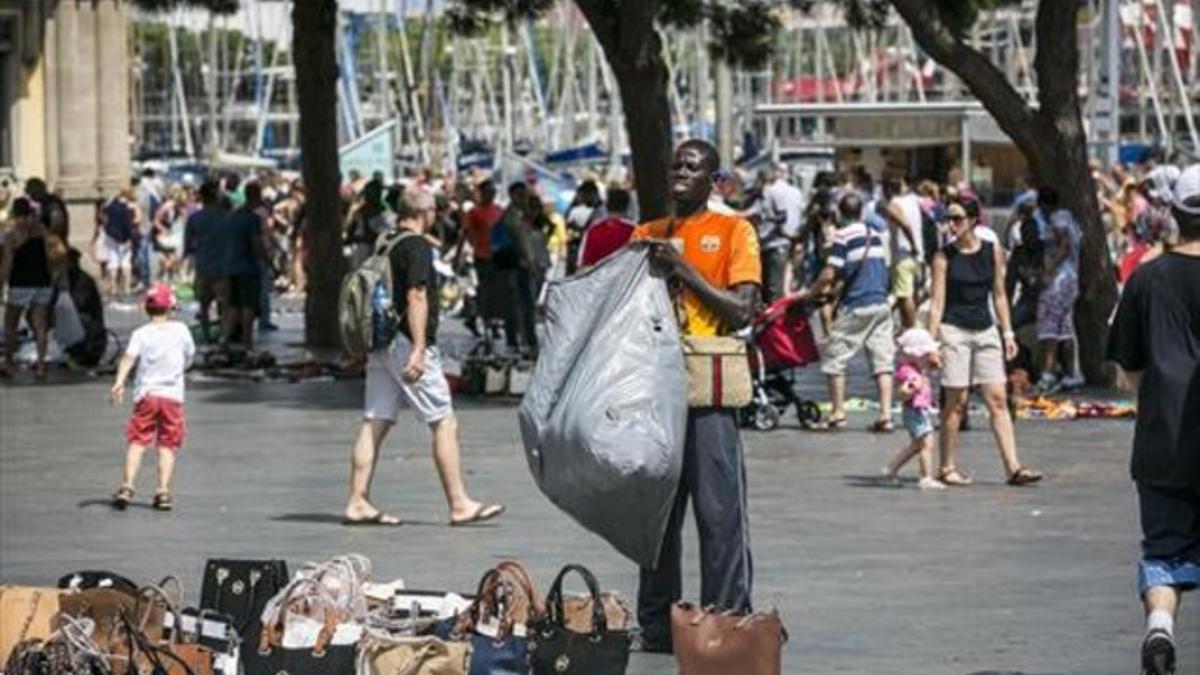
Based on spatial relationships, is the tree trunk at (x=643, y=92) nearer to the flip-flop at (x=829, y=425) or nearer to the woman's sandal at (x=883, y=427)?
the flip-flop at (x=829, y=425)

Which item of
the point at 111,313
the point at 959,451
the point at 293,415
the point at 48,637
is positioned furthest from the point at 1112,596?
the point at 111,313

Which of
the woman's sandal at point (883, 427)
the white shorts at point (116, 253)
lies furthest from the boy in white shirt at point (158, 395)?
the white shorts at point (116, 253)

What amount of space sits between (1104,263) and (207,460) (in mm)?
7826

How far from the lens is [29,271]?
29000mm

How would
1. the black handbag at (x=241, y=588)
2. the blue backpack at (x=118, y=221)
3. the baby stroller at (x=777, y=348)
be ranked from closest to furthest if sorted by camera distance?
the black handbag at (x=241, y=588) → the baby stroller at (x=777, y=348) → the blue backpack at (x=118, y=221)

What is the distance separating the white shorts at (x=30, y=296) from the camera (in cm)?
2889

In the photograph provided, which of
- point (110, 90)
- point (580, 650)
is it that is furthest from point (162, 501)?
point (110, 90)

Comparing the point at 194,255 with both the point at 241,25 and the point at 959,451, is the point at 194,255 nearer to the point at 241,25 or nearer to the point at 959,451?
the point at 959,451

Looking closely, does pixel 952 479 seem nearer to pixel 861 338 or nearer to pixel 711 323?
pixel 861 338

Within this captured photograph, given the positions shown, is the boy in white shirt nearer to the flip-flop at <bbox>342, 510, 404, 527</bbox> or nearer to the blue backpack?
the flip-flop at <bbox>342, 510, 404, 527</bbox>

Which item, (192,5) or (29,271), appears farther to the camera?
(192,5)

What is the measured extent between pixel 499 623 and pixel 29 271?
61.7ft

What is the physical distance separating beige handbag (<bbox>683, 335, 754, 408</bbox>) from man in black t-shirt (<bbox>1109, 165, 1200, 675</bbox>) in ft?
5.12

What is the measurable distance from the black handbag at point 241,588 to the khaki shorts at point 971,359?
774cm
